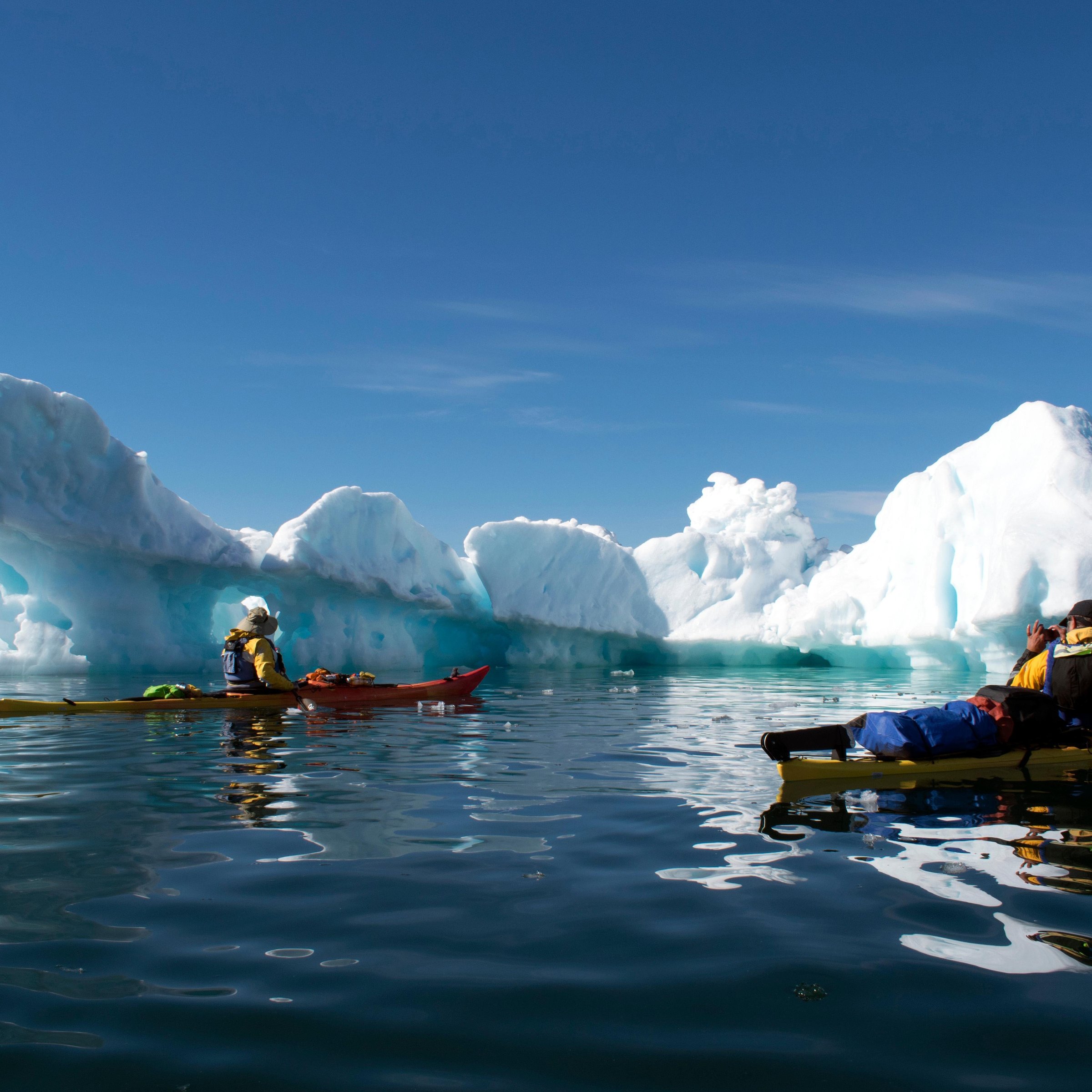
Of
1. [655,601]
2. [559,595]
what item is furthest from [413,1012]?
[655,601]

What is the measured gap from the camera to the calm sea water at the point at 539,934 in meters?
2.28

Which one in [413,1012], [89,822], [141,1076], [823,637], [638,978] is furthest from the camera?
[823,637]

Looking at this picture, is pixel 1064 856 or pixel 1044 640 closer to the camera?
pixel 1064 856

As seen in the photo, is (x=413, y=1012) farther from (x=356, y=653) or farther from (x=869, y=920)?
(x=356, y=653)

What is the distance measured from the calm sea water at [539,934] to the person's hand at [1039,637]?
1.14 m

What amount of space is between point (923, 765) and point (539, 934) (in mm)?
3851

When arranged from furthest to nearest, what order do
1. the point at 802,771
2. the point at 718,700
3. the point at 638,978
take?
the point at 718,700
the point at 802,771
the point at 638,978

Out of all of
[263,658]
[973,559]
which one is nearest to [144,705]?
[263,658]

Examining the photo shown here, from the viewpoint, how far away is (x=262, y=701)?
11.6 m

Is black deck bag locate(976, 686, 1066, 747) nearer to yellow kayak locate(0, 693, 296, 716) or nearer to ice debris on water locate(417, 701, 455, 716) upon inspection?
ice debris on water locate(417, 701, 455, 716)

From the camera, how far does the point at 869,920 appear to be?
325 cm

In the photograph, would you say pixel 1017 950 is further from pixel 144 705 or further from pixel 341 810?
pixel 144 705

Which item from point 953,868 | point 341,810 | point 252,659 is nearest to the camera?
point 953,868

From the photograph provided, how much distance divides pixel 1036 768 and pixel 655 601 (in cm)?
2861
